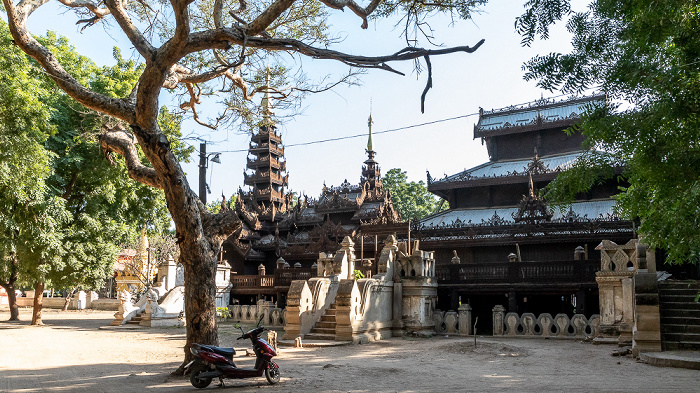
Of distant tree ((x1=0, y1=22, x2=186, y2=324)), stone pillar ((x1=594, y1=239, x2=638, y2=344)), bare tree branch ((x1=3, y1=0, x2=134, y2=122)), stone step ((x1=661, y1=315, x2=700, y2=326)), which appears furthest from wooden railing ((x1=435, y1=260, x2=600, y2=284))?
bare tree branch ((x1=3, y1=0, x2=134, y2=122))

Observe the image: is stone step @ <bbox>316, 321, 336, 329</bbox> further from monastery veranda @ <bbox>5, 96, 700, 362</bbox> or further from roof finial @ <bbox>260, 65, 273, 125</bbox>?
roof finial @ <bbox>260, 65, 273, 125</bbox>

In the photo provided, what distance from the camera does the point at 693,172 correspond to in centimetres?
622

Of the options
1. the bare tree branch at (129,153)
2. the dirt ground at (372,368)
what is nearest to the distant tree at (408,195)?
the dirt ground at (372,368)

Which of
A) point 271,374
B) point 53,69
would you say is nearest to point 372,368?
point 271,374

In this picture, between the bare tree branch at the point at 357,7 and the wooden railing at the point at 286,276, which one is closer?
the bare tree branch at the point at 357,7

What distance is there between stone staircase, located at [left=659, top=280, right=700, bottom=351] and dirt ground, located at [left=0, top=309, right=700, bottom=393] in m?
1.31

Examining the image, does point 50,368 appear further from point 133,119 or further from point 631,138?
point 631,138

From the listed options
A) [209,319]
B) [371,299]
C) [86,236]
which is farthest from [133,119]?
[86,236]

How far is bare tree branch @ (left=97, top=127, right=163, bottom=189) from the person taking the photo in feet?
34.3

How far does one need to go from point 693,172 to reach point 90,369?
1057cm

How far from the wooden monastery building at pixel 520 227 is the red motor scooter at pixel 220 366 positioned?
1471cm

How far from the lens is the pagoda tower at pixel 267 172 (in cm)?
4588

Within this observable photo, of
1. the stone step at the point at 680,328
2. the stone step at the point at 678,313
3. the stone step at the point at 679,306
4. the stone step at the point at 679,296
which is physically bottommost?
the stone step at the point at 680,328

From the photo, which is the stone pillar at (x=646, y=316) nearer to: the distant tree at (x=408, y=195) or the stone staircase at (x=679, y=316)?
the stone staircase at (x=679, y=316)
